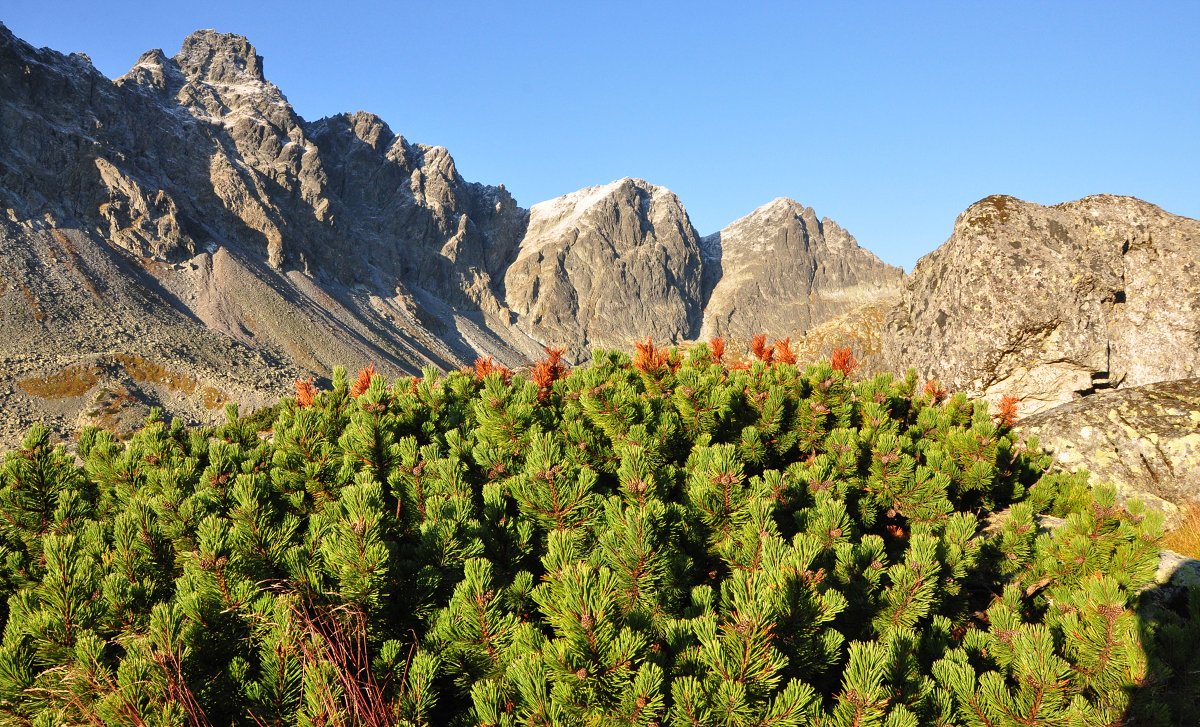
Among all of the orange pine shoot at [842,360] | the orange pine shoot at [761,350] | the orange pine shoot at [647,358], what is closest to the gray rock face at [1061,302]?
the orange pine shoot at [761,350]

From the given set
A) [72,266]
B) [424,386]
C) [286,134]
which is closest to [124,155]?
[72,266]

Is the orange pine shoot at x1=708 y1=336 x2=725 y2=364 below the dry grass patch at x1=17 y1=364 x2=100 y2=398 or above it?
above

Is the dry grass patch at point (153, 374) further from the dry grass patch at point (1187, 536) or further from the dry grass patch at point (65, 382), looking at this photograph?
the dry grass patch at point (1187, 536)

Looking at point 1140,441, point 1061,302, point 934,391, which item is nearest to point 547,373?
point 934,391

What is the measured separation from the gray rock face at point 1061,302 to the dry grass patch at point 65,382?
261ft

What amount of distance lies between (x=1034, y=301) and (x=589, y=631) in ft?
46.3

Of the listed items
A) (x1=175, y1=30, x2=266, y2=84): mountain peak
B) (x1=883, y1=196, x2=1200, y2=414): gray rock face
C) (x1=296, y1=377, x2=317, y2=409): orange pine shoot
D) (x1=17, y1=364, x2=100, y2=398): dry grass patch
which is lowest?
(x1=17, y1=364, x2=100, y2=398): dry grass patch

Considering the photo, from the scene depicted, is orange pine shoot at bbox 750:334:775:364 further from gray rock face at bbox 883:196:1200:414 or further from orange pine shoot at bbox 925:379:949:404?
gray rock face at bbox 883:196:1200:414

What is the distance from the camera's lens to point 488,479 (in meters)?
5.17

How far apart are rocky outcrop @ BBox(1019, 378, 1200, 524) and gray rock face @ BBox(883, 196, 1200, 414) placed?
4.07 metres

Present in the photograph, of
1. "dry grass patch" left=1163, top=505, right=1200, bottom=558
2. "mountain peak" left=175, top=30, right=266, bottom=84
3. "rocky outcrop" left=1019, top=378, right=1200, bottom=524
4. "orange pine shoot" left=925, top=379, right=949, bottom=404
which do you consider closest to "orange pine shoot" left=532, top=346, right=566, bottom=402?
"orange pine shoot" left=925, top=379, right=949, bottom=404

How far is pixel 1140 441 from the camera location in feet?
26.7

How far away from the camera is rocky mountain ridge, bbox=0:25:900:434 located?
246ft

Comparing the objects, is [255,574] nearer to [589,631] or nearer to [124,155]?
[589,631]
